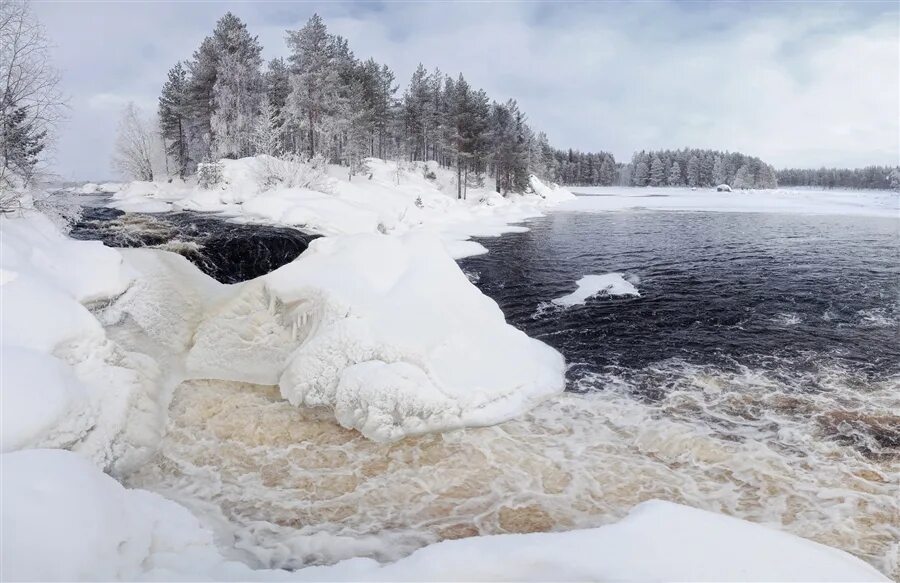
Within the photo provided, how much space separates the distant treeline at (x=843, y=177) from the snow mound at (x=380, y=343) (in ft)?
480

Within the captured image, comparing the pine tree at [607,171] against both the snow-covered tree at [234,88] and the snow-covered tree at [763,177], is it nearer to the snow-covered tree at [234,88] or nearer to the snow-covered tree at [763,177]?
A: the snow-covered tree at [763,177]

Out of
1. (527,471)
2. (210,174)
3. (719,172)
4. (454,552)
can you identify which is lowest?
(527,471)

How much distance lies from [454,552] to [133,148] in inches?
2616

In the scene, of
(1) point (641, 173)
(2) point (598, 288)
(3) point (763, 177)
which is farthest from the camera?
(1) point (641, 173)

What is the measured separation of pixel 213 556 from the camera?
5.23 metres

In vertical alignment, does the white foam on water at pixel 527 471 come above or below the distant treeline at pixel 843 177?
below

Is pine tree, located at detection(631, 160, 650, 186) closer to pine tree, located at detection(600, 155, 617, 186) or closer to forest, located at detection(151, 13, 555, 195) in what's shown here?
pine tree, located at detection(600, 155, 617, 186)

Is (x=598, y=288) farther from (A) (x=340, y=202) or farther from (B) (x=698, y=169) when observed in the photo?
(B) (x=698, y=169)

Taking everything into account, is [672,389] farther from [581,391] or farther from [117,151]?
[117,151]

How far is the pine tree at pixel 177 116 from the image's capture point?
51094 mm

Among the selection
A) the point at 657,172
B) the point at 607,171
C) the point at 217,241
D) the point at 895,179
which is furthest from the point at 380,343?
the point at 895,179

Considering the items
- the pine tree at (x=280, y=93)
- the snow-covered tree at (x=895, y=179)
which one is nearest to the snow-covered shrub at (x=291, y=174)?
the pine tree at (x=280, y=93)

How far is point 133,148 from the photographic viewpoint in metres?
56.6

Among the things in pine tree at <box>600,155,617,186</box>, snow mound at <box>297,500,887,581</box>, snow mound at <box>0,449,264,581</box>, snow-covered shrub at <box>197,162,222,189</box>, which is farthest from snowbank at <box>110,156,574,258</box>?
pine tree at <box>600,155,617,186</box>
